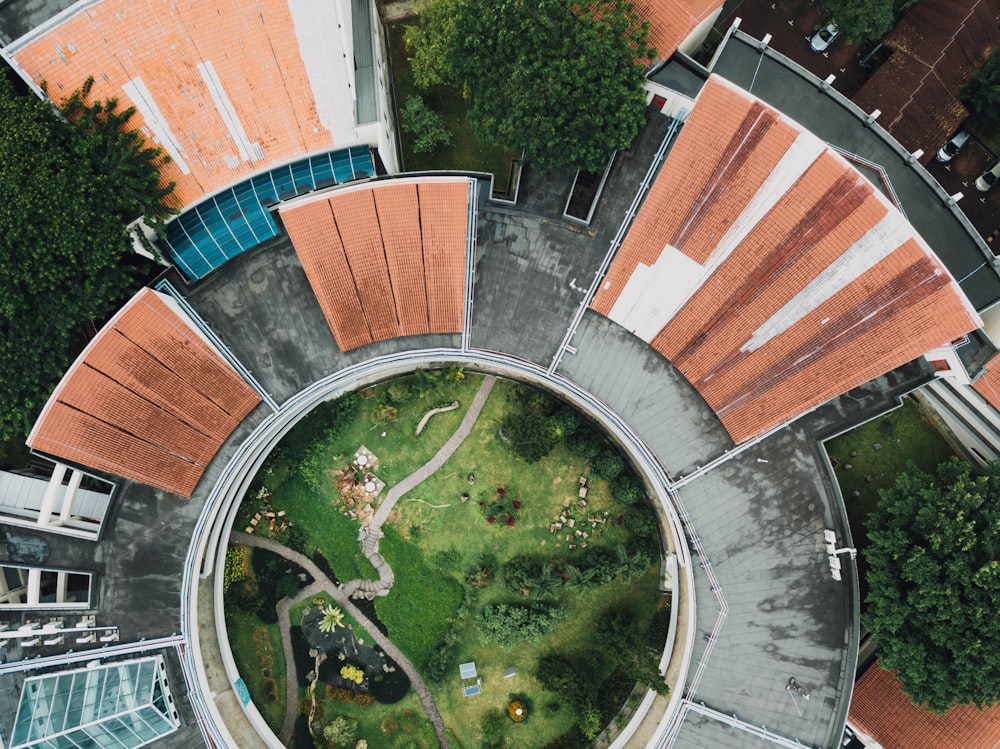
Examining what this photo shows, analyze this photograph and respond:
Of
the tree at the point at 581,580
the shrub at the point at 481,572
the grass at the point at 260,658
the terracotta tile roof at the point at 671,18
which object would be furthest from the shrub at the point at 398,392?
the terracotta tile roof at the point at 671,18

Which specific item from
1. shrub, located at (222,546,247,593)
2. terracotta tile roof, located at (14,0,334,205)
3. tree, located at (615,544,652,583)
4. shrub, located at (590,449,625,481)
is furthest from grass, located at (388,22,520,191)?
shrub, located at (222,546,247,593)

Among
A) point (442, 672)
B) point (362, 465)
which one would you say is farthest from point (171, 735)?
point (362, 465)

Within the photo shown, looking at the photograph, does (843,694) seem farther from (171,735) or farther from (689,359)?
(171,735)

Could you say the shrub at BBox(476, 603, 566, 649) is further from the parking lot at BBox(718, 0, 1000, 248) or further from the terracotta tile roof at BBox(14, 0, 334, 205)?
the parking lot at BBox(718, 0, 1000, 248)

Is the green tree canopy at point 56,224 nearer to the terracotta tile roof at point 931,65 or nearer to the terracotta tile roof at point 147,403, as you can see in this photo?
the terracotta tile roof at point 147,403

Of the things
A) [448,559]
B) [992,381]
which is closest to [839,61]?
[992,381]

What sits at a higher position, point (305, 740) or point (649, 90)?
point (649, 90)

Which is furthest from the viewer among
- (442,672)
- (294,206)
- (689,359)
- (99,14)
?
(442,672)
